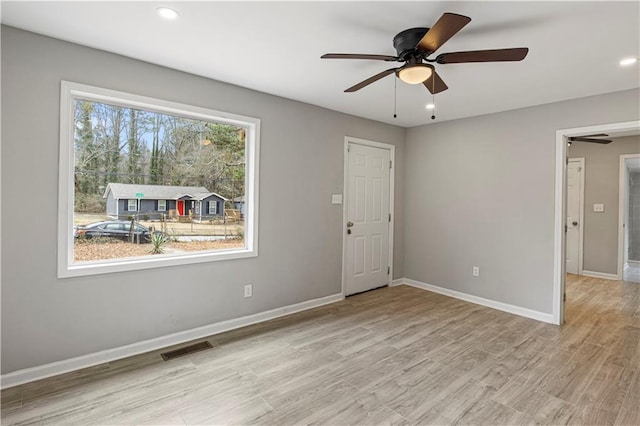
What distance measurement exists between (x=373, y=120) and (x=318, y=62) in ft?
6.94

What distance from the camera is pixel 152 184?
3.05 metres

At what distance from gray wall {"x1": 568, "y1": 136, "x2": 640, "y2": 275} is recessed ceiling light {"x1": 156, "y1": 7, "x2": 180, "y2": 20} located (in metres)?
6.74

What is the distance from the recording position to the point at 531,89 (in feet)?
10.8

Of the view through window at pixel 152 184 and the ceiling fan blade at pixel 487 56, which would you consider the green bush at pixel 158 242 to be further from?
the ceiling fan blade at pixel 487 56

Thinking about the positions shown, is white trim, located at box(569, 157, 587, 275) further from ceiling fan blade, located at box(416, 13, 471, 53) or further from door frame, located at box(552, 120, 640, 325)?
ceiling fan blade, located at box(416, 13, 471, 53)

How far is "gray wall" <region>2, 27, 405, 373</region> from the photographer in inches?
91.2

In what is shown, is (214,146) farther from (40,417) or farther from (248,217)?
(40,417)

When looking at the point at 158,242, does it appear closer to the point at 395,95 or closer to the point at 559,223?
the point at 395,95

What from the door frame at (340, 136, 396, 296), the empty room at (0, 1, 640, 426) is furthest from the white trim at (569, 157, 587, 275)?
the door frame at (340, 136, 396, 296)

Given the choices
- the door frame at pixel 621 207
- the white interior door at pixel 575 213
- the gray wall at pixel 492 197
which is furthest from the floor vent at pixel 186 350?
the door frame at pixel 621 207

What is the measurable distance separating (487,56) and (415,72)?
1.40ft

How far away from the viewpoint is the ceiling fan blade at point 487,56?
1942 millimetres

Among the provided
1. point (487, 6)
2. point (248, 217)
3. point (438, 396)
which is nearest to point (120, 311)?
point (248, 217)

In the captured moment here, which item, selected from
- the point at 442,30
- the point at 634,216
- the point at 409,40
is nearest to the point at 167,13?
the point at 409,40
